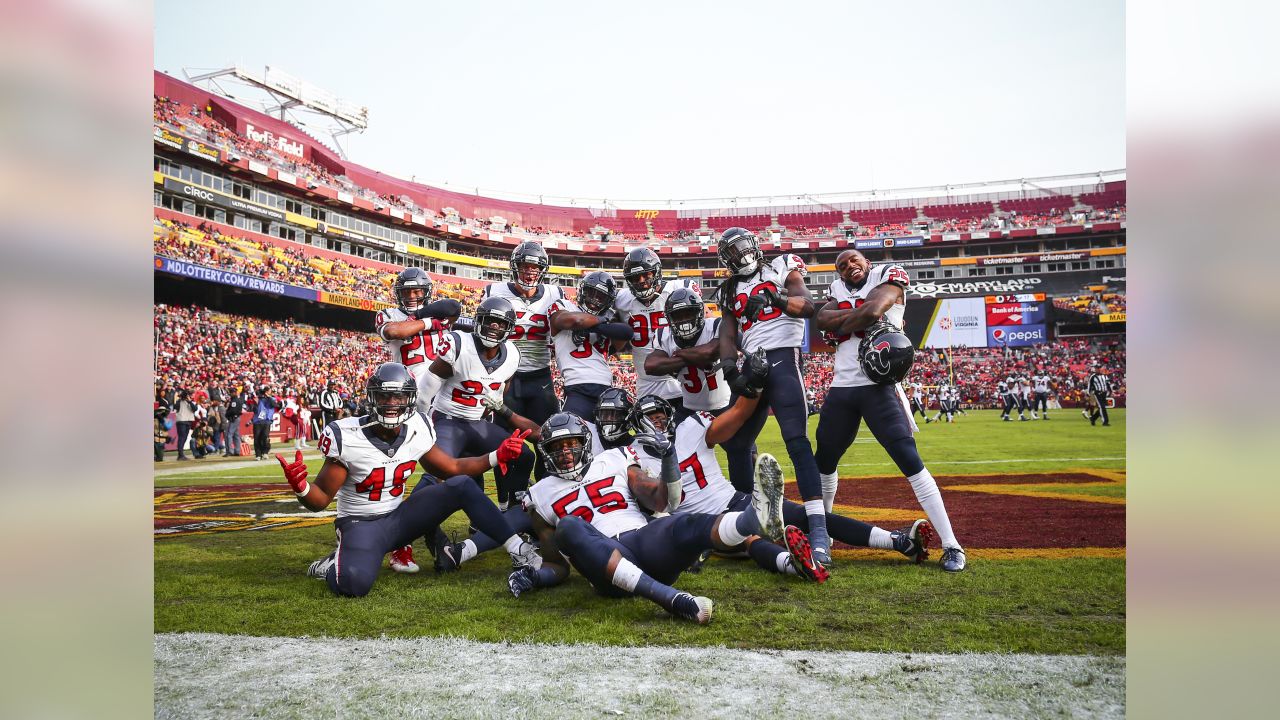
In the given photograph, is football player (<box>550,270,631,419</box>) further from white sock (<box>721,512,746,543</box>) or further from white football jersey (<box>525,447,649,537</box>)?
white sock (<box>721,512,746,543</box>)

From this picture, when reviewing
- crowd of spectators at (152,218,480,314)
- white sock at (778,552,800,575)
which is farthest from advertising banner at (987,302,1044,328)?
white sock at (778,552,800,575)

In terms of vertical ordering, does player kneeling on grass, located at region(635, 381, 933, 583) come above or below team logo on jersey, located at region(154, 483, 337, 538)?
above

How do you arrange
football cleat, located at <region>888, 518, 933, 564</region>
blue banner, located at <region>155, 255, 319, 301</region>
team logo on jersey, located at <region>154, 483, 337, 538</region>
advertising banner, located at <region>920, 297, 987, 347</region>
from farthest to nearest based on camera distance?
advertising banner, located at <region>920, 297, 987, 347</region> → blue banner, located at <region>155, 255, 319, 301</region> → team logo on jersey, located at <region>154, 483, 337, 538</region> → football cleat, located at <region>888, 518, 933, 564</region>

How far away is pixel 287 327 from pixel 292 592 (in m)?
28.8

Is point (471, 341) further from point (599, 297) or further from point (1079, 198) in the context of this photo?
point (1079, 198)

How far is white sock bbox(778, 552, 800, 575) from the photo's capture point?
4477 mm

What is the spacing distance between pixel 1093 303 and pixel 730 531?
44.8m

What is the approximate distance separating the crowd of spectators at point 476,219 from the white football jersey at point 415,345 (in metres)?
28.7

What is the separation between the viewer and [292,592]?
14.8 feet

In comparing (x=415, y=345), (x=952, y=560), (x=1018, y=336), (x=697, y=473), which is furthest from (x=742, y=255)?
(x=1018, y=336)

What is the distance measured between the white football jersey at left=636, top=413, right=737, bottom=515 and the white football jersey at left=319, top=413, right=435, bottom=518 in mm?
1451

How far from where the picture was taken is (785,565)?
4.50m
